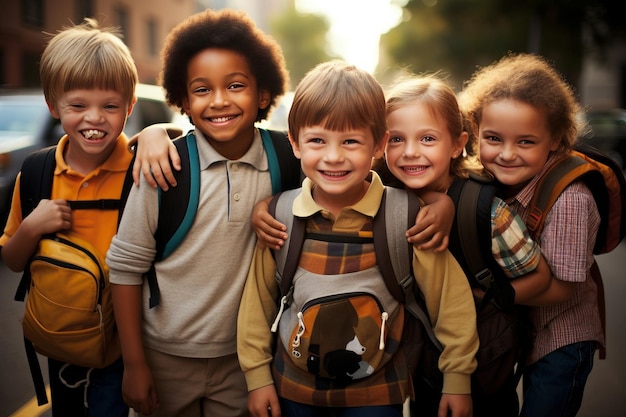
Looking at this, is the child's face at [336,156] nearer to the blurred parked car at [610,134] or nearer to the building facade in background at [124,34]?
the building facade in background at [124,34]

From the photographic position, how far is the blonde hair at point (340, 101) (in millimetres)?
1874

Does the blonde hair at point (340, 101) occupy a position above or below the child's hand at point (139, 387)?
above

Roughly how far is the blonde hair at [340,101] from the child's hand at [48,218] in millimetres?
923

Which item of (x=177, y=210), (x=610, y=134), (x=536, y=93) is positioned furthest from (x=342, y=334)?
(x=610, y=134)

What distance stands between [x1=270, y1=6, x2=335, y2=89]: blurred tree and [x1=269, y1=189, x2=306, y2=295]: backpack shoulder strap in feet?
178

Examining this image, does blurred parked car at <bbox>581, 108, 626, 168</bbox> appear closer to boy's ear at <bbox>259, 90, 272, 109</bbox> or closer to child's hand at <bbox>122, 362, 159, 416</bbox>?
boy's ear at <bbox>259, 90, 272, 109</bbox>

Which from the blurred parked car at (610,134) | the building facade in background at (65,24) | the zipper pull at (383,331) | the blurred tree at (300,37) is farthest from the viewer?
the blurred tree at (300,37)

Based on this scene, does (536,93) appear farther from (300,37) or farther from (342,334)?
(300,37)

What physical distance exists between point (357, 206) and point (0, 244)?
142cm

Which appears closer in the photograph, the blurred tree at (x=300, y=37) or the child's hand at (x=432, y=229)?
the child's hand at (x=432, y=229)

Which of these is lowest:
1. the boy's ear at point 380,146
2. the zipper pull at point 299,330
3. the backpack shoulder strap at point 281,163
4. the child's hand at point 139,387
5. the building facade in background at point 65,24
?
the child's hand at point 139,387

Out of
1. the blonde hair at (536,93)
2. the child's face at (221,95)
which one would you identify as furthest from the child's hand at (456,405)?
the child's face at (221,95)

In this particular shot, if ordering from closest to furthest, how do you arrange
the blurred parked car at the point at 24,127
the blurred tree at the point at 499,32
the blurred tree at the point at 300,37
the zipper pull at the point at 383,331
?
1. the zipper pull at the point at 383,331
2. the blurred parked car at the point at 24,127
3. the blurred tree at the point at 499,32
4. the blurred tree at the point at 300,37

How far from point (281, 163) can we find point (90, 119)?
75cm
